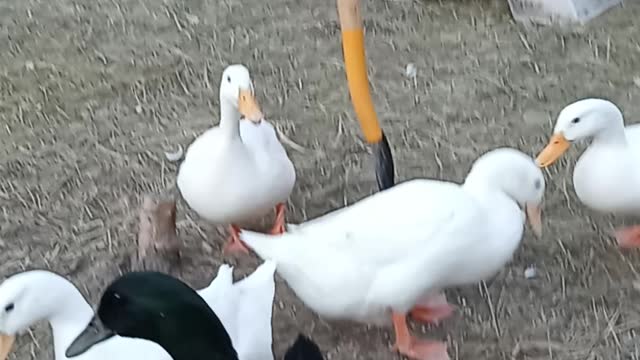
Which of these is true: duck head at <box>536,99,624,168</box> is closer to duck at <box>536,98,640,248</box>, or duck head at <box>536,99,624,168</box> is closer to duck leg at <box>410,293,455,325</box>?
duck at <box>536,98,640,248</box>

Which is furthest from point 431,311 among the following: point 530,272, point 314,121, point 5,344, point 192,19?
point 192,19

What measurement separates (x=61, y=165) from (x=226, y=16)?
1.06m

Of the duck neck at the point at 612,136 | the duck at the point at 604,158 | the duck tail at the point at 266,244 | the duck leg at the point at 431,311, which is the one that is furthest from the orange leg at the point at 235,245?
the duck neck at the point at 612,136

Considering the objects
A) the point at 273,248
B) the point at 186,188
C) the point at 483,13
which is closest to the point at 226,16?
the point at 483,13

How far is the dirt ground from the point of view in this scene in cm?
248

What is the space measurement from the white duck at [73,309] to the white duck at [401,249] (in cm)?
12

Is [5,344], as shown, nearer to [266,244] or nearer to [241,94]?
[266,244]

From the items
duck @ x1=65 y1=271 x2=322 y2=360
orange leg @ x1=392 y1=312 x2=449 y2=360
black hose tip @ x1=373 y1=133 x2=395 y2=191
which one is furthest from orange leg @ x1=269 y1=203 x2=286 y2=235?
duck @ x1=65 y1=271 x2=322 y2=360

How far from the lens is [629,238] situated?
262cm

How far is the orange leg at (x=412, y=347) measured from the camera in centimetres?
233

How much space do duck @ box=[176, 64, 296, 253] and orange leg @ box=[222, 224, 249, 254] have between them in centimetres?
10

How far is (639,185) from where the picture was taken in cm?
252

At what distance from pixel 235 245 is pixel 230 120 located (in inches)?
12.7

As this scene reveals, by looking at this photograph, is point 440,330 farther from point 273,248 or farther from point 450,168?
point 450,168
